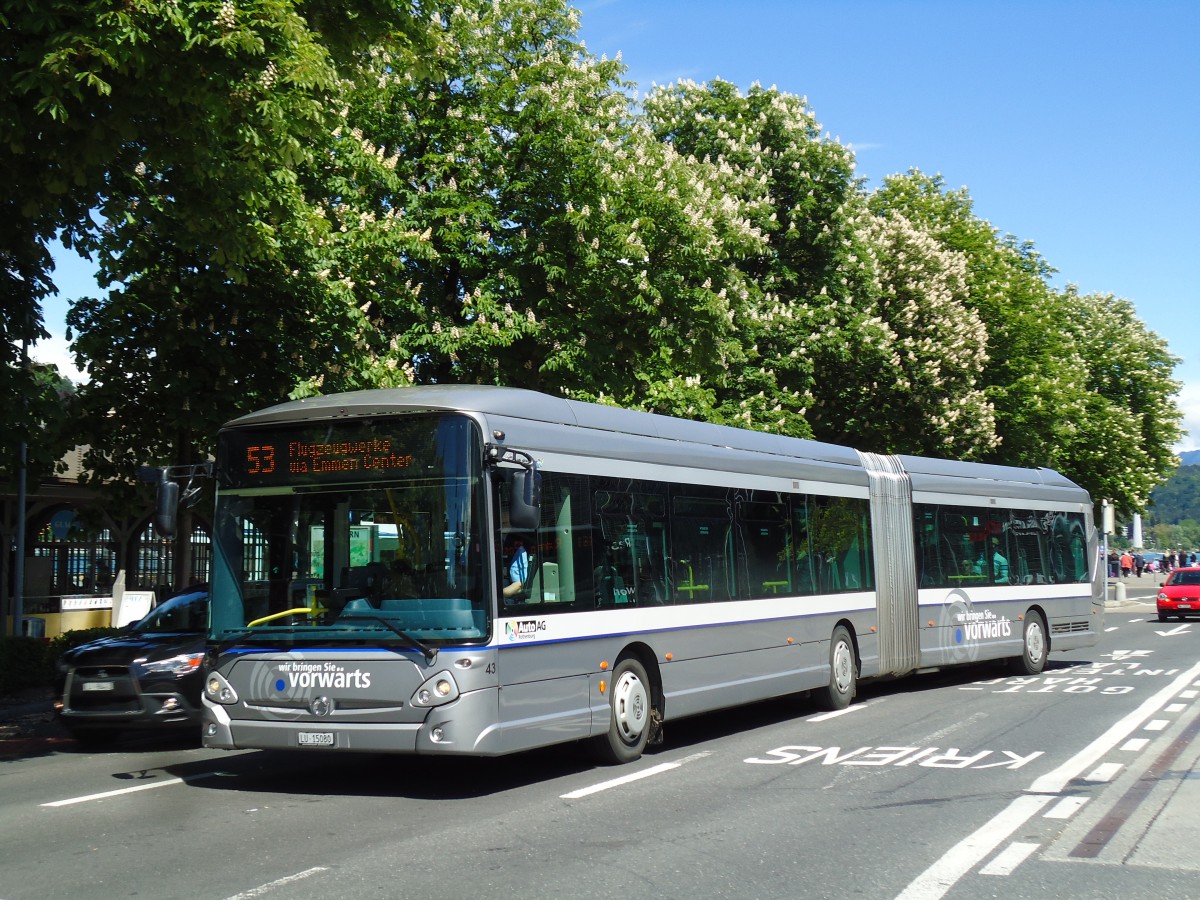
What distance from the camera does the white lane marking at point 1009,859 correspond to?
705 cm

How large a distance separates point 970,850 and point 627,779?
138 inches

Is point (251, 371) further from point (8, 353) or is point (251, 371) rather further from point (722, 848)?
point (722, 848)

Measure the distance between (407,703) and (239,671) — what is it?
1520mm

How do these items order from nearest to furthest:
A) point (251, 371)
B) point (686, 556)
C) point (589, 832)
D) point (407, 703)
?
point (589, 832) < point (407, 703) < point (686, 556) < point (251, 371)

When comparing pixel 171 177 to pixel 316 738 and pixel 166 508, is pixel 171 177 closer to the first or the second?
pixel 166 508

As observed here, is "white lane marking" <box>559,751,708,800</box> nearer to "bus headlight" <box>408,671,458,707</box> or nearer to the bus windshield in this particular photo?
"bus headlight" <box>408,671,458,707</box>

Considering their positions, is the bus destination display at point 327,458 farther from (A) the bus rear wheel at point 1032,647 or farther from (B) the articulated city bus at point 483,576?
(A) the bus rear wheel at point 1032,647

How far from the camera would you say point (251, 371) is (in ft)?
60.0

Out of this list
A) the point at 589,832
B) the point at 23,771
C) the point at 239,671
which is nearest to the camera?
the point at 589,832

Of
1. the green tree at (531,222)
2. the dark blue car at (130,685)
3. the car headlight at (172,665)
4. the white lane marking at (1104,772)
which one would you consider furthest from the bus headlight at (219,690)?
the green tree at (531,222)

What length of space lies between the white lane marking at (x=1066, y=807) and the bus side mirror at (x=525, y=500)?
3969 mm

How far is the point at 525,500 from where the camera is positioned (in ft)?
30.7

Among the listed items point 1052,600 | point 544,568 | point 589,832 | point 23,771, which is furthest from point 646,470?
point 1052,600

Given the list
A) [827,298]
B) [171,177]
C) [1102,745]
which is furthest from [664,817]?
[827,298]
